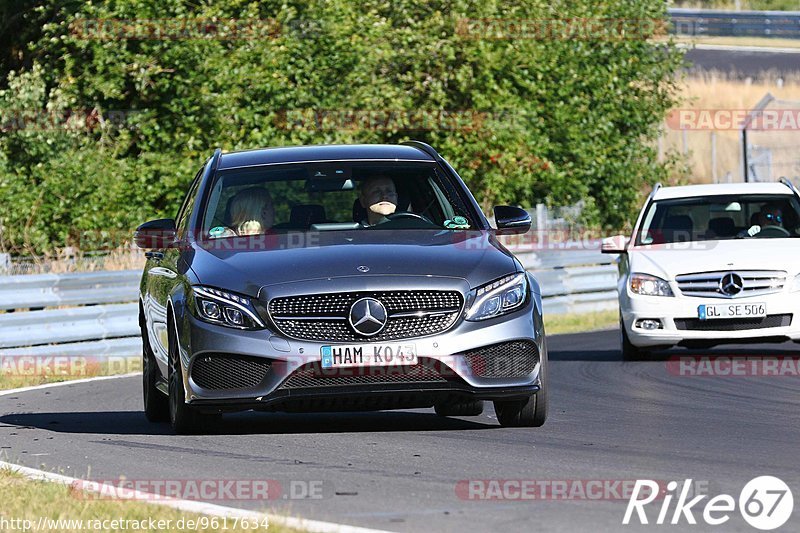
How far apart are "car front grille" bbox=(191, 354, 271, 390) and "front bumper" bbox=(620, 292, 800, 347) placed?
688 cm

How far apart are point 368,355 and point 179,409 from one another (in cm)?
131

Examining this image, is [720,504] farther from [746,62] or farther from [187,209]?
[746,62]

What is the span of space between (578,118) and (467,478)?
2732 cm

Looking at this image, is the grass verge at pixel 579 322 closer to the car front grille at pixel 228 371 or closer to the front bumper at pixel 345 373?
the front bumper at pixel 345 373

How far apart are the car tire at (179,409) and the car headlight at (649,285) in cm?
646

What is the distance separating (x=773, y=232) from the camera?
15.9 meters

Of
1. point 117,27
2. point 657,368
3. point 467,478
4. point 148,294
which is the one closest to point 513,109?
point 117,27

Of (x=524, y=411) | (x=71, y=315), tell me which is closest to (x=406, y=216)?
(x=524, y=411)

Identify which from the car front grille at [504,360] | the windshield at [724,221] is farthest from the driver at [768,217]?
the car front grille at [504,360]

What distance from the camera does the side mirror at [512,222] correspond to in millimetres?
10234

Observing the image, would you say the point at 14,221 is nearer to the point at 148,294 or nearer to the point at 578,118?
the point at 578,118

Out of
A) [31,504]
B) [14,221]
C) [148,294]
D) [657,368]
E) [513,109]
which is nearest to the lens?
[31,504]

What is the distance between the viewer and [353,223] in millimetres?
10125

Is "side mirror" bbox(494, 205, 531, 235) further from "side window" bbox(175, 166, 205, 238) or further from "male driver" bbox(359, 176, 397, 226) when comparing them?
"side window" bbox(175, 166, 205, 238)
